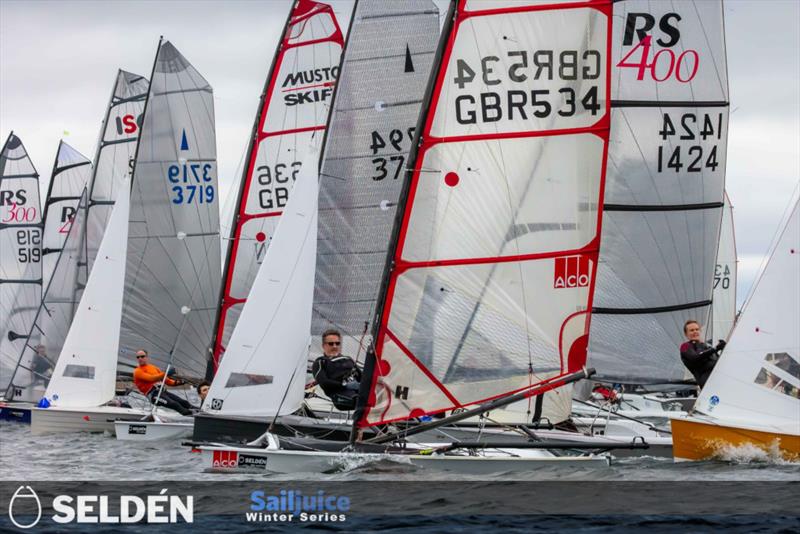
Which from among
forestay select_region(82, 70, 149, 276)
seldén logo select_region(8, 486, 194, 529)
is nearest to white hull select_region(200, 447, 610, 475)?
seldén logo select_region(8, 486, 194, 529)

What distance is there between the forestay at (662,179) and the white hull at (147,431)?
5.72m

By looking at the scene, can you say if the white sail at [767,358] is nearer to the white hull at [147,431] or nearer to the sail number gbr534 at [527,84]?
the sail number gbr534 at [527,84]

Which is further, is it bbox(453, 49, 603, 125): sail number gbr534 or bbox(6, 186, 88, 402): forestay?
bbox(6, 186, 88, 402): forestay

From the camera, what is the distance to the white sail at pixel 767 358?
13.8m

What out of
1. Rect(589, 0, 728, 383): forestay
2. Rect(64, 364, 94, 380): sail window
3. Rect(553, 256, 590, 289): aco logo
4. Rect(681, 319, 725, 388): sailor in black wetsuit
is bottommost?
Rect(64, 364, 94, 380): sail window

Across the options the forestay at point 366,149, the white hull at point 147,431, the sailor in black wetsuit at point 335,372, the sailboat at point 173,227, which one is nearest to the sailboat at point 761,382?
the sailor in black wetsuit at point 335,372

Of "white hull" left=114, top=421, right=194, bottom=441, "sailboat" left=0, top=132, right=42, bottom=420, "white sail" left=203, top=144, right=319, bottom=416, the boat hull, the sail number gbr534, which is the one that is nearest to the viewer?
the sail number gbr534

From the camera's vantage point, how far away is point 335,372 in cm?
1480

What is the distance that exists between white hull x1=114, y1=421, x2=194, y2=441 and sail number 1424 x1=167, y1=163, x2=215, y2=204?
7.75m

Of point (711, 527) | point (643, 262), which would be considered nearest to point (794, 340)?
point (711, 527)

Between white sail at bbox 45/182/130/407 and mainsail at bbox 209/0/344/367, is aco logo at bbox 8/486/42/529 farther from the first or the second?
mainsail at bbox 209/0/344/367

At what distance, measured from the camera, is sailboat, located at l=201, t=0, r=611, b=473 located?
14.0 metres

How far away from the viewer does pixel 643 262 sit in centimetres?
1920

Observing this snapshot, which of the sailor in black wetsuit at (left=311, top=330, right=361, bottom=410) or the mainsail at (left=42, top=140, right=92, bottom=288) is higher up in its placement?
the mainsail at (left=42, top=140, right=92, bottom=288)
